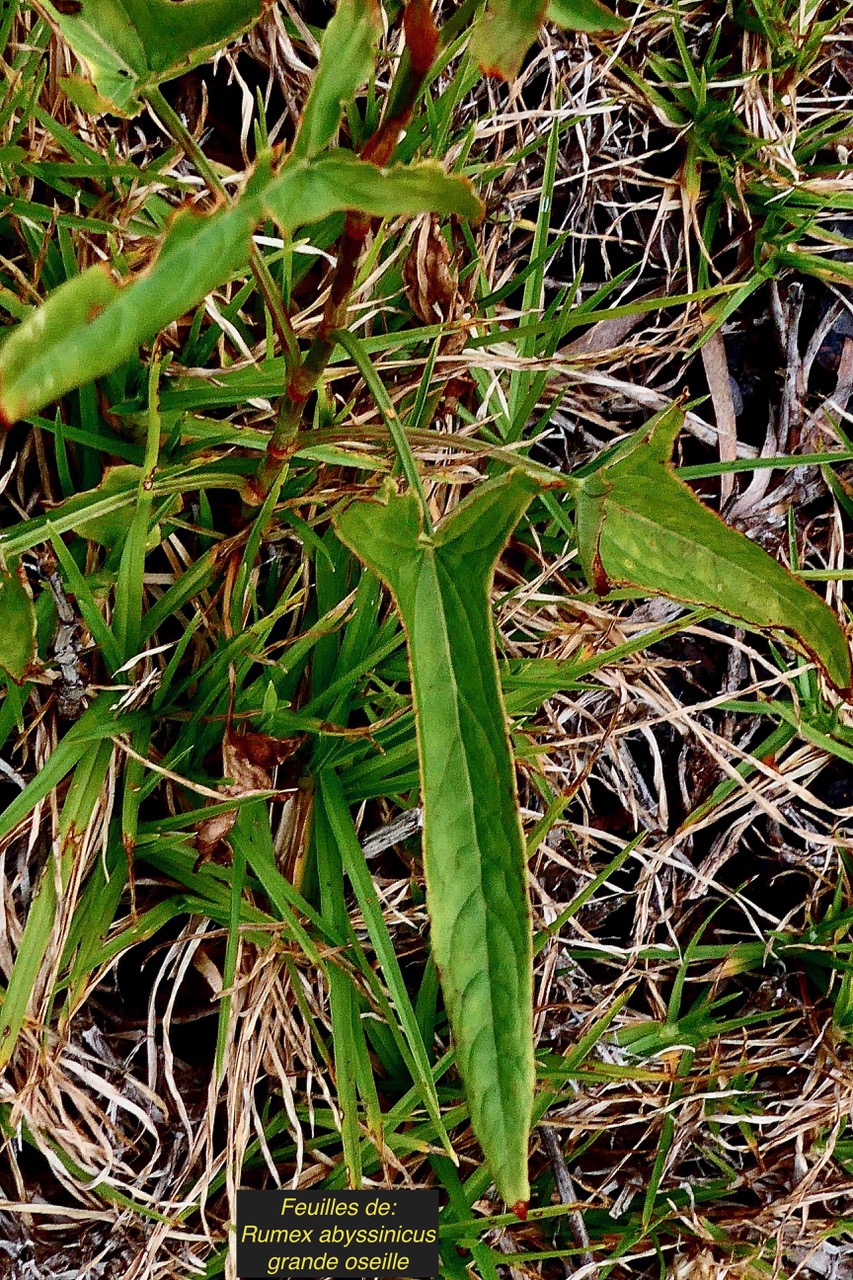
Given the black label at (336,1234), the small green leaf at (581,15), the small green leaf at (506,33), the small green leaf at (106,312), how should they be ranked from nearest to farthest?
the small green leaf at (106,312)
the small green leaf at (506,33)
the small green leaf at (581,15)
the black label at (336,1234)

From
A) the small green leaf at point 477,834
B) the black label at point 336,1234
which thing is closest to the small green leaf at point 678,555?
the small green leaf at point 477,834

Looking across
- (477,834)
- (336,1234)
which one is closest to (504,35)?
(477,834)

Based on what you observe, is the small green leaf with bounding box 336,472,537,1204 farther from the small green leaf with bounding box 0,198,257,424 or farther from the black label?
the black label

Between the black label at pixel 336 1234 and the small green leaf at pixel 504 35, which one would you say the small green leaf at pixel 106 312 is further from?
the black label at pixel 336 1234

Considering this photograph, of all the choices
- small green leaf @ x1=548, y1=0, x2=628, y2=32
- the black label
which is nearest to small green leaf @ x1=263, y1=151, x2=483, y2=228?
small green leaf @ x1=548, y1=0, x2=628, y2=32

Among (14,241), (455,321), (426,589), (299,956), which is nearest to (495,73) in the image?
(426,589)

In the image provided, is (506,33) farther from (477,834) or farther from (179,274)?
(477,834)
